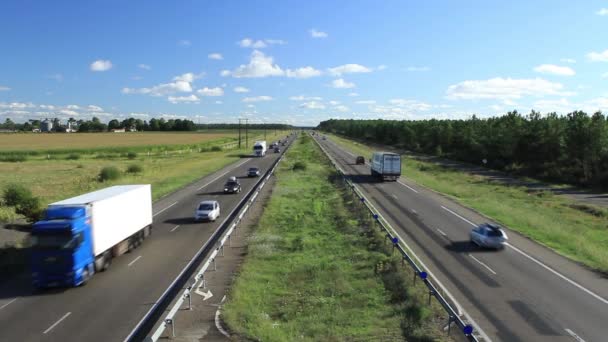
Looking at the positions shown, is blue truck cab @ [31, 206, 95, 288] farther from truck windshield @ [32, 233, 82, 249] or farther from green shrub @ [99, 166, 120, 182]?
green shrub @ [99, 166, 120, 182]

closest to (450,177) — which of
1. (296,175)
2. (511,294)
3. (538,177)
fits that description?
(538,177)

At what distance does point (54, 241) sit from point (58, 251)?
0.46 m

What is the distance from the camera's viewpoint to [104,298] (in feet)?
61.8

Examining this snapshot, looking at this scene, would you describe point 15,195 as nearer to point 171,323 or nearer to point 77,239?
point 77,239

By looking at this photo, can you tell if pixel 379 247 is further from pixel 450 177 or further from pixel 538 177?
pixel 538 177

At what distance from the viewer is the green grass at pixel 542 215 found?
28.2 metres

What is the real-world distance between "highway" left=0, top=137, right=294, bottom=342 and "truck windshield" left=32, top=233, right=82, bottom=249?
209 centimetres

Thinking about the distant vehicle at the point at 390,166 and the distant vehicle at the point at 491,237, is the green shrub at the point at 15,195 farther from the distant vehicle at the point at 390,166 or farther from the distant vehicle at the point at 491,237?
the distant vehicle at the point at 390,166

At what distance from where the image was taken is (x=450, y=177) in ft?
236

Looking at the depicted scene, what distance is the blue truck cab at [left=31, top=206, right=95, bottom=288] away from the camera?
19.2 m

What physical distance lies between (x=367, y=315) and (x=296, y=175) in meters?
48.7

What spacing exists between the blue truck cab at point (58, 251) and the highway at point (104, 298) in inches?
26.7

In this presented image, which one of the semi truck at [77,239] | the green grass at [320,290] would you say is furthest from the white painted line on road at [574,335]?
the semi truck at [77,239]

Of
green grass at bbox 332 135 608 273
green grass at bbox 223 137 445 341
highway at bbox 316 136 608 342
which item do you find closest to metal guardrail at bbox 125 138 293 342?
green grass at bbox 223 137 445 341
